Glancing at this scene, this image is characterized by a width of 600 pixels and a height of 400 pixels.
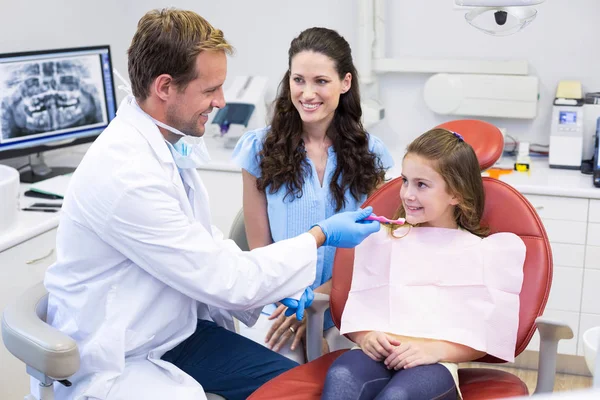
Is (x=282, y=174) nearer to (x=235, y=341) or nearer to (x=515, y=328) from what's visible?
(x=235, y=341)

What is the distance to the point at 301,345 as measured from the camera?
6.72ft

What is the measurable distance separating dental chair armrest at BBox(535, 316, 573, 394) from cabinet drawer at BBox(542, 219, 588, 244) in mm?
1110

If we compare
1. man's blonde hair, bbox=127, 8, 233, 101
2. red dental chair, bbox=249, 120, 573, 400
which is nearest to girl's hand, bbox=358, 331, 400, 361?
red dental chair, bbox=249, 120, 573, 400

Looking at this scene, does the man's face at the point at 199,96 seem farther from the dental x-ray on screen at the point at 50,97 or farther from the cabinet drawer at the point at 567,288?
the cabinet drawer at the point at 567,288

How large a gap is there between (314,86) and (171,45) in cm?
54

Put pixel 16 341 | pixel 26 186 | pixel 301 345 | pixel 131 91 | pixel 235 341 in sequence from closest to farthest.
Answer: pixel 16 341 → pixel 131 91 → pixel 235 341 → pixel 301 345 → pixel 26 186

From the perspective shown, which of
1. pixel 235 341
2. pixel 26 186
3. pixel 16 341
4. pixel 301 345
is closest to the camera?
pixel 16 341

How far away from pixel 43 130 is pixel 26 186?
0.71ft

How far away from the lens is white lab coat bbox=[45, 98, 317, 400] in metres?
1.54

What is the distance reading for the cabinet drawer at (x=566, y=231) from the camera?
2.74 metres

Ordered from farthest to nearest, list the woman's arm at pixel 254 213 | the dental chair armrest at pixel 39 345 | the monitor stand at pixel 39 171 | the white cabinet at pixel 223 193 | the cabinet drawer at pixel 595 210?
the white cabinet at pixel 223 193 → the monitor stand at pixel 39 171 → the cabinet drawer at pixel 595 210 → the woman's arm at pixel 254 213 → the dental chair armrest at pixel 39 345

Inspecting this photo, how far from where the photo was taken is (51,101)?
294cm

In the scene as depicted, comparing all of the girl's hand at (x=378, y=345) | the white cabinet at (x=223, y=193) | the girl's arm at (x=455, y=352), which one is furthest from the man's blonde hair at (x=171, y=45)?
the white cabinet at (x=223, y=193)

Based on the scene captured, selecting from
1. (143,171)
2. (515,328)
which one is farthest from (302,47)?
(515,328)
